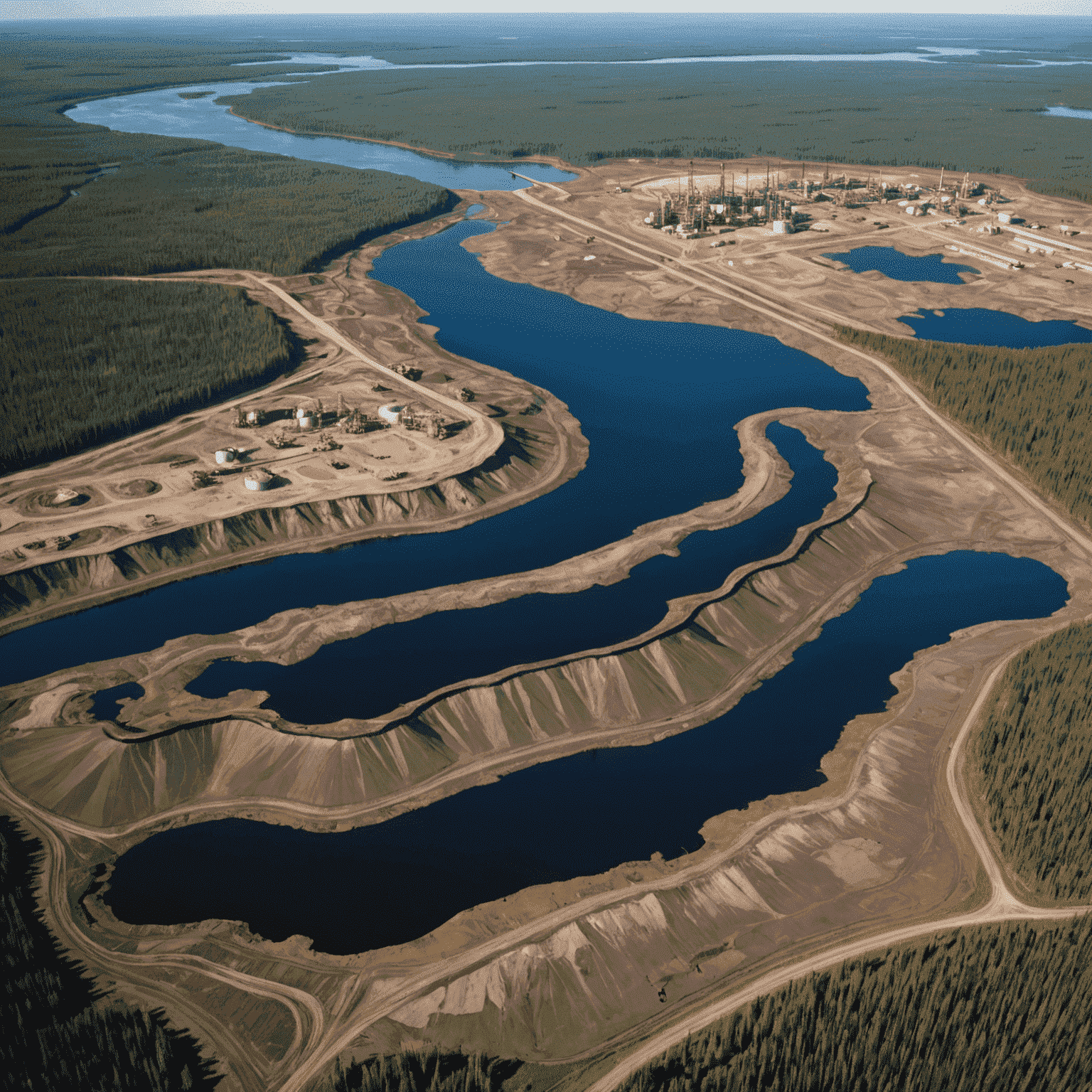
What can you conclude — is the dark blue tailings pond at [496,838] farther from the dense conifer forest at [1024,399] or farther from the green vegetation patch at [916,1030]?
the dense conifer forest at [1024,399]

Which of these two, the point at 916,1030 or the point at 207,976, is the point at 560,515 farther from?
the point at 916,1030

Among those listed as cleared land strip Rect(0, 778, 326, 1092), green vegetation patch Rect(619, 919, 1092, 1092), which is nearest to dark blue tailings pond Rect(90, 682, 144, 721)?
cleared land strip Rect(0, 778, 326, 1092)

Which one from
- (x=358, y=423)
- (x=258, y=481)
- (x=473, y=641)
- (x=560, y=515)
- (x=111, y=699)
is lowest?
(x=111, y=699)

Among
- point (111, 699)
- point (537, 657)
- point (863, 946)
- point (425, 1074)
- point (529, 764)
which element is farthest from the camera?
point (537, 657)

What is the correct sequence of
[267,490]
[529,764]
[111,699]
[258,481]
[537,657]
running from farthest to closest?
[267,490] < [258,481] < [537,657] < [111,699] < [529,764]

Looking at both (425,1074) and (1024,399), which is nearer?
(425,1074)

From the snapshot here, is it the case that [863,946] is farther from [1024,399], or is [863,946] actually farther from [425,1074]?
[1024,399]

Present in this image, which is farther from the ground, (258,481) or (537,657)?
(258,481)

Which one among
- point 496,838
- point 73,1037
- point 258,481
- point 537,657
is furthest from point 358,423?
point 73,1037
